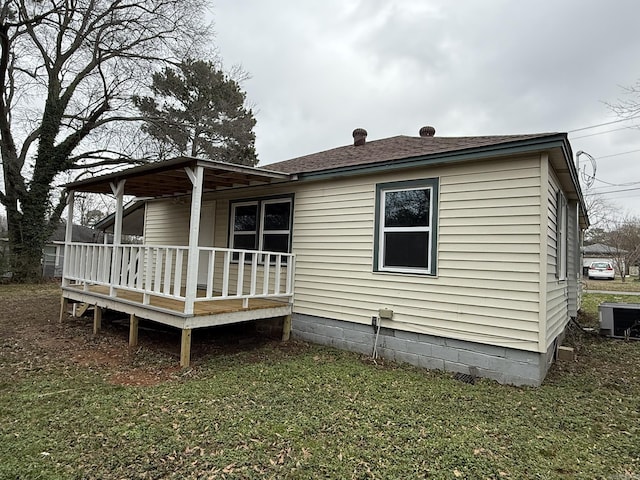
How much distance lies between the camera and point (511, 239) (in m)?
4.60

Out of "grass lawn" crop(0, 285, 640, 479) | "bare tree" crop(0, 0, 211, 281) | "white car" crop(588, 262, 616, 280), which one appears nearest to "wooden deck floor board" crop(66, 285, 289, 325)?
"grass lawn" crop(0, 285, 640, 479)

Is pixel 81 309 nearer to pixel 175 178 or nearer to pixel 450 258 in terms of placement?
pixel 175 178

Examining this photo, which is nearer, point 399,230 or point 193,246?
point 193,246

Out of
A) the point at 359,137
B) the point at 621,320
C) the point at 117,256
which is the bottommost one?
the point at 621,320

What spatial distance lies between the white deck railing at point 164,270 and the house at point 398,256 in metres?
0.04

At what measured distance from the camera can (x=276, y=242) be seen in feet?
24.1

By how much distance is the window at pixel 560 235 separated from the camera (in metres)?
5.98

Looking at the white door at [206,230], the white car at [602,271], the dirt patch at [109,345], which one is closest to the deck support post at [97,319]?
the dirt patch at [109,345]

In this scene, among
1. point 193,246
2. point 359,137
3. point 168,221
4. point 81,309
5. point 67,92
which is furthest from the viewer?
point 67,92

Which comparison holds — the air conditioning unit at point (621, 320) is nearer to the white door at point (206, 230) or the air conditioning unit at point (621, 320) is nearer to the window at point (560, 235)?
the window at point (560, 235)

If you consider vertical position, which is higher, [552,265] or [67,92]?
[67,92]

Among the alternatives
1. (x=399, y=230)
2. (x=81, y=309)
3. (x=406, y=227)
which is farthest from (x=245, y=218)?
(x=81, y=309)

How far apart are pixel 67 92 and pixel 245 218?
13163 millimetres

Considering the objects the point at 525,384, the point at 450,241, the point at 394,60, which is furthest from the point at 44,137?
the point at 525,384
